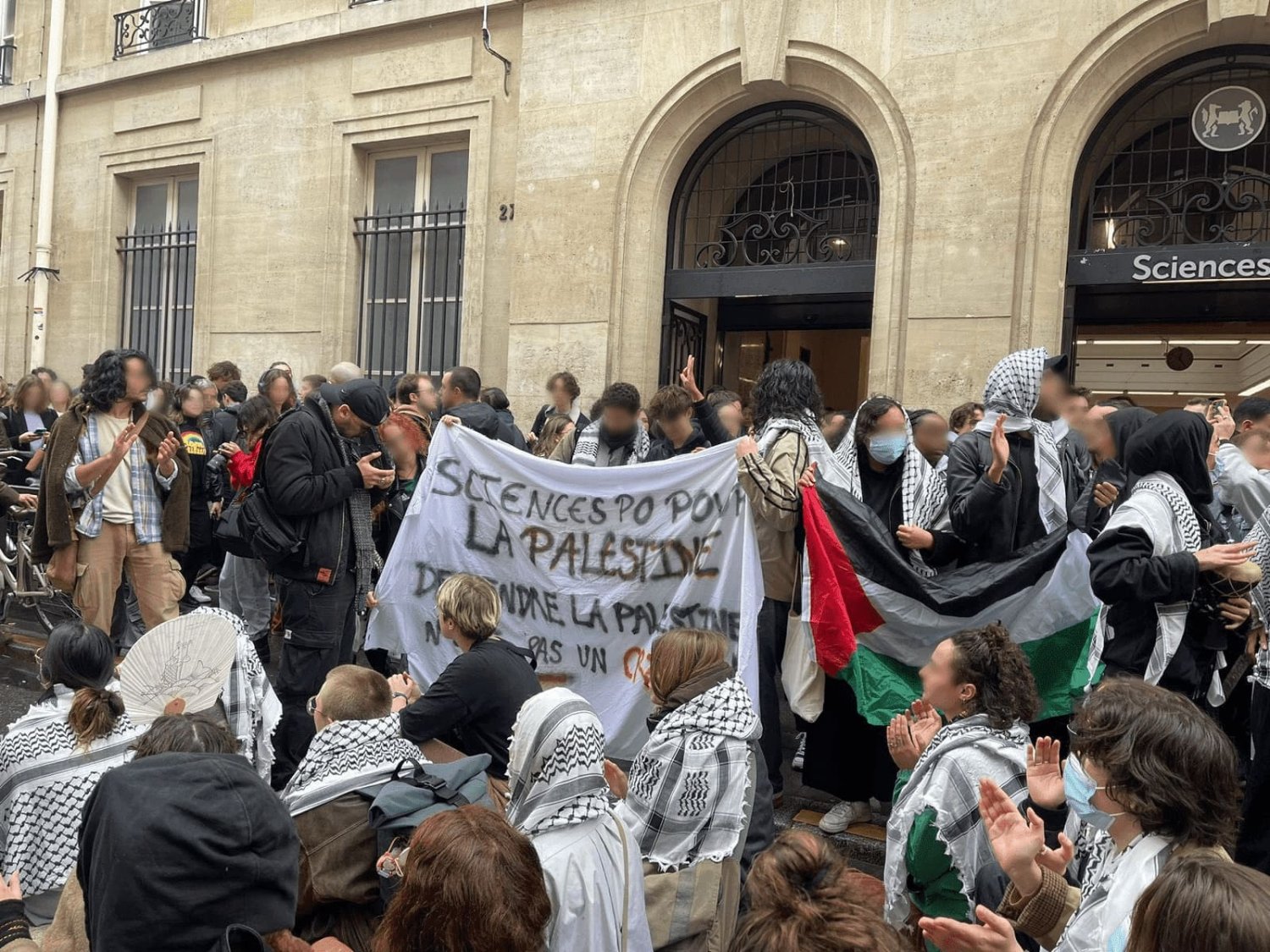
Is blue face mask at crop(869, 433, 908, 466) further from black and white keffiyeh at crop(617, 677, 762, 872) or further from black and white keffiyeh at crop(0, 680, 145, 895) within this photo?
black and white keffiyeh at crop(0, 680, 145, 895)

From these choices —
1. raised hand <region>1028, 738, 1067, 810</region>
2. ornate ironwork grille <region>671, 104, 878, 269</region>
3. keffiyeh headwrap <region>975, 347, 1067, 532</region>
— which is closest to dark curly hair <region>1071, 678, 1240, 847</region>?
raised hand <region>1028, 738, 1067, 810</region>

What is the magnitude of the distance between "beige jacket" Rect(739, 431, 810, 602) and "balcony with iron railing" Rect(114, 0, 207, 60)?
38.9 ft

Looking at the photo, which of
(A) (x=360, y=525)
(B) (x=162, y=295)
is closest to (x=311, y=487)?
(A) (x=360, y=525)

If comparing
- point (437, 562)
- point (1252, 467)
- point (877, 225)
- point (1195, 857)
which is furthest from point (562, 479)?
point (877, 225)

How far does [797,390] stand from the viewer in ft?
17.3

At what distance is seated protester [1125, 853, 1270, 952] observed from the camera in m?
1.65

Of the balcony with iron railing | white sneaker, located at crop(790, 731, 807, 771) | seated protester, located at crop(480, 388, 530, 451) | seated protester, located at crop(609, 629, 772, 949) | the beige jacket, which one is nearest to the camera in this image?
seated protester, located at crop(609, 629, 772, 949)

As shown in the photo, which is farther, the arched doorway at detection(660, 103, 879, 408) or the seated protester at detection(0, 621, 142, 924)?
the arched doorway at detection(660, 103, 879, 408)

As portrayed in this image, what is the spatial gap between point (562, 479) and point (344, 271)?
8173mm

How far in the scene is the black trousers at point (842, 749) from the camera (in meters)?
5.20

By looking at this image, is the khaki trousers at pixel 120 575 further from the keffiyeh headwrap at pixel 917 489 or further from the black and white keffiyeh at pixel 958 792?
the black and white keffiyeh at pixel 958 792

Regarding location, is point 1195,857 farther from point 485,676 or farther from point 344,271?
point 344,271

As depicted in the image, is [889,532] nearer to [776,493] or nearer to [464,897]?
[776,493]

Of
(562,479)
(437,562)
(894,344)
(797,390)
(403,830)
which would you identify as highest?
(894,344)
